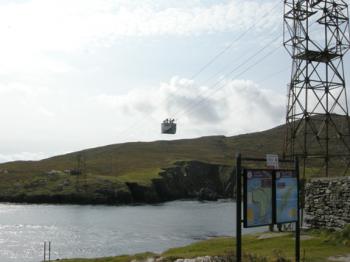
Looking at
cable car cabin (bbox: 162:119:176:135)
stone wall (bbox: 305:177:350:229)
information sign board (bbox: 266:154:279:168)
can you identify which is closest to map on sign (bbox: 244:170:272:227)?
information sign board (bbox: 266:154:279:168)

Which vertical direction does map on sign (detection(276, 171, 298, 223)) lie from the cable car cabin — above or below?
below

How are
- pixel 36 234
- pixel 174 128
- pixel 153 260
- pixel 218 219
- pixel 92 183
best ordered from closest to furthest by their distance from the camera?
1. pixel 153 260
2. pixel 174 128
3. pixel 36 234
4. pixel 218 219
5. pixel 92 183

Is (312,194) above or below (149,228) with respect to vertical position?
above

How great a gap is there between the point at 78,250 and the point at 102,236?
49.5 ft

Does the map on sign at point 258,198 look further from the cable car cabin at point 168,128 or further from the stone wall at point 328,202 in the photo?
the cable car cabin at point 168,128

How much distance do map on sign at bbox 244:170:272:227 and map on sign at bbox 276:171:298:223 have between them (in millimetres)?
633

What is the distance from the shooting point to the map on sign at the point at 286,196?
22.8 metres

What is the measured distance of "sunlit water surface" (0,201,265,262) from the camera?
68188mm

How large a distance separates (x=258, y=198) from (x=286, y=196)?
209 centimetres

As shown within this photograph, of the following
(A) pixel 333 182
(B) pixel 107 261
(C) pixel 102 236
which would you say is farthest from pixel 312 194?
(C) pixel 102 236

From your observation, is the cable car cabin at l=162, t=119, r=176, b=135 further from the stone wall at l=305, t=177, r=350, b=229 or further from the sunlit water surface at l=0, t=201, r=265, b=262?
the stone wall at l=305, t=177, r=350, b=229

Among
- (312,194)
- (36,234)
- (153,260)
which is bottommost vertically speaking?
(36,234)

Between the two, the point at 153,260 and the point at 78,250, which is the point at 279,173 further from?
the point at 78,250

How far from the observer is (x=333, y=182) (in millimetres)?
36156
